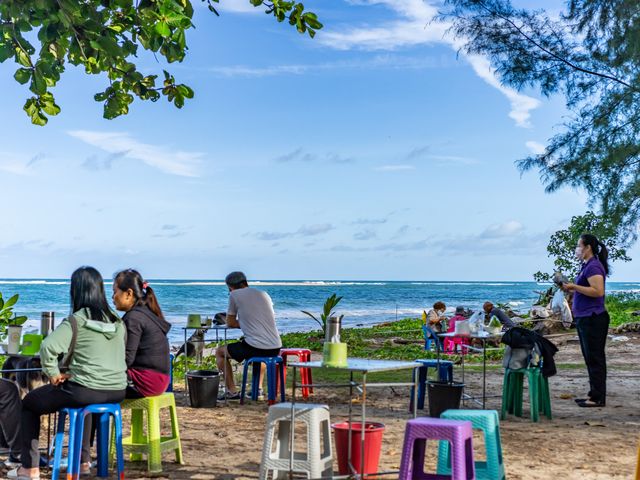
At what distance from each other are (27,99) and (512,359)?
4.59 m

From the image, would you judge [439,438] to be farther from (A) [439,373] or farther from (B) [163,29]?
(A) [439,373]

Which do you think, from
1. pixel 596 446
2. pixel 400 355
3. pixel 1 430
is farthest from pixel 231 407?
pixel 400 355

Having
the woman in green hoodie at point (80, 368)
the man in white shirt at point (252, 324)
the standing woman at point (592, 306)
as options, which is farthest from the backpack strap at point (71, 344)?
the standing woman at point (592, 306)

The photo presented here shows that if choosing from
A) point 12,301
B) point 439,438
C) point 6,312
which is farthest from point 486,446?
point 6,312

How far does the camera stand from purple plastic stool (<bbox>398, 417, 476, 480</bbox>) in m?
4.01

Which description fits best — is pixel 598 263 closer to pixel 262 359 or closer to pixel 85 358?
pixel 262 359

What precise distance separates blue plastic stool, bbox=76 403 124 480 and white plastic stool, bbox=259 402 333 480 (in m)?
0.87

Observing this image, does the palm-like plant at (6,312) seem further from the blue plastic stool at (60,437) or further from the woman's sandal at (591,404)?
the woman's sandal at (591,404)

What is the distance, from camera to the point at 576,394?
8508mm

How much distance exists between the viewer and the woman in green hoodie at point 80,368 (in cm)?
460

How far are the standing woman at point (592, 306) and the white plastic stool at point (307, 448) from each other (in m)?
3.49

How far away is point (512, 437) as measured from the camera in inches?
243

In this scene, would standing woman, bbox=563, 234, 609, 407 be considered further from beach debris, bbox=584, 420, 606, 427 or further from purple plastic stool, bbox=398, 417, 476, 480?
purple plastic stool, bbox=398, 417, 476, 480

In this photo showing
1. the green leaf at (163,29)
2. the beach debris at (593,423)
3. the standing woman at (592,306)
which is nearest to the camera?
the green leaf at (163,29)
